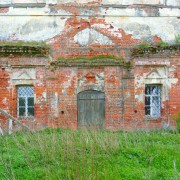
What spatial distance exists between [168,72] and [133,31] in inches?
80.4

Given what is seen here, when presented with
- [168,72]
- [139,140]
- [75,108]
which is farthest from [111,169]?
[168,72]

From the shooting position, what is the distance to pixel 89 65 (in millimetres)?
13242

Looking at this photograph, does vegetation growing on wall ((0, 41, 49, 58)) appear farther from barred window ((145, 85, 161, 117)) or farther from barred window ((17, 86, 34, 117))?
barred window ((145, 85, 161, 117))

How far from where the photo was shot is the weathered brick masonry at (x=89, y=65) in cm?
1310

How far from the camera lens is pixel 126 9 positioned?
547 inches

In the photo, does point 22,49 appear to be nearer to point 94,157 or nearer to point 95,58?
point 95,58

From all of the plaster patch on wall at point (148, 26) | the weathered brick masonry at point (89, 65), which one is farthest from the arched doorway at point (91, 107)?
the plaster patch on wall at point (148, 26)

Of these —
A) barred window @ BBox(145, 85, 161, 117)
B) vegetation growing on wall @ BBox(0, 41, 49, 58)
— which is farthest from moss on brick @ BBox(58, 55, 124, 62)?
barred window @ BBox(145, 85, 161, 117)

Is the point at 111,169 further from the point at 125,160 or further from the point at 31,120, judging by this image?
the point at 31,120

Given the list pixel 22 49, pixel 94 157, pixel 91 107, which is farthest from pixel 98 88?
pixel 94 157

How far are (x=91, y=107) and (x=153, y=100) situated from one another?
96.1 inches

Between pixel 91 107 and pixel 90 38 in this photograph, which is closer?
pixel 91 107

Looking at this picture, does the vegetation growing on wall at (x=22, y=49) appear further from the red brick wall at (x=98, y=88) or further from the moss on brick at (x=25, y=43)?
the red brick wall at (x=98, y=88)

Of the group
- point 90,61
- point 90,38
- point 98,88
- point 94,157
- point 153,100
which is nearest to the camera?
point 94,157
